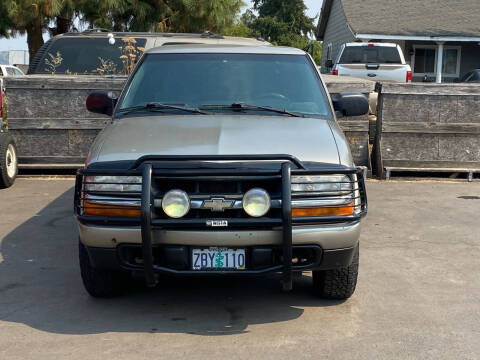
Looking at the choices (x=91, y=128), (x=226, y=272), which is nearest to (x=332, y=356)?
(x=226, y=272)

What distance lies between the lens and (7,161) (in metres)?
9.76

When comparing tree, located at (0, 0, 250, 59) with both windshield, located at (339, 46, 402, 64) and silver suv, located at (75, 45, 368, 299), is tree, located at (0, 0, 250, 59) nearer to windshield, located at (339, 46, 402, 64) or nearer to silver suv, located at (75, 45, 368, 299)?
windshield, located at (339, 46, 402, 64)

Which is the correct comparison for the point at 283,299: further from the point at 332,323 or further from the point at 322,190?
the point at 322,190

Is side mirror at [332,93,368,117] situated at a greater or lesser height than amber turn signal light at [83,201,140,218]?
greater

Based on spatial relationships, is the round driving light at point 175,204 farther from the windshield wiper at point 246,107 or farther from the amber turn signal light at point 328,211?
the windshield wiper at point 246,107

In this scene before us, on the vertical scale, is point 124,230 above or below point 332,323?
above

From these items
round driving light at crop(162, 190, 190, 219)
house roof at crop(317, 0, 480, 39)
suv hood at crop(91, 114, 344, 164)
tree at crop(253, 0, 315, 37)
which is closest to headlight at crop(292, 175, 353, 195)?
suv hood at crop(91, 114, 344, 164)

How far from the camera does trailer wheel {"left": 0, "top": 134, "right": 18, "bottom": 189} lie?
950cm

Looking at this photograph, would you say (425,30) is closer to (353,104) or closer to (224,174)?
(353,104)

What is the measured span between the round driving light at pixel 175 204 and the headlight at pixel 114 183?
23 centimetres

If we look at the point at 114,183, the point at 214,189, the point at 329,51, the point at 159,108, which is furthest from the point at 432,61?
the point at 114,183

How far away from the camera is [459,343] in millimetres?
4418

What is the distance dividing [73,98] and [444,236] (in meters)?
5.68

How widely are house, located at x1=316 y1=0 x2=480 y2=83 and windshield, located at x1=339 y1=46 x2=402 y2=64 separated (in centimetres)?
716
